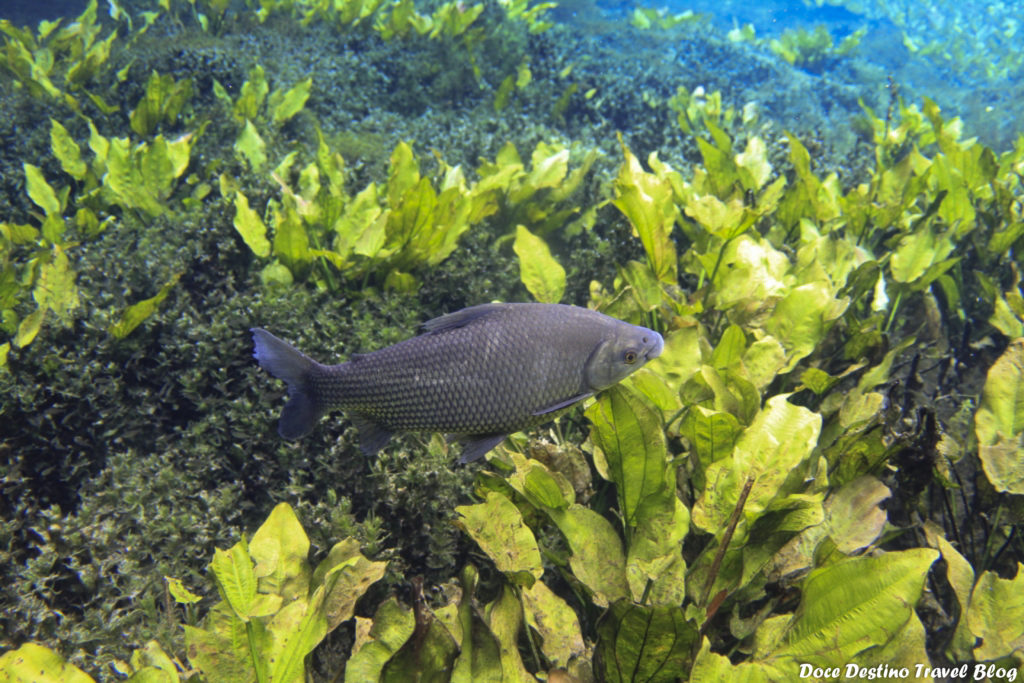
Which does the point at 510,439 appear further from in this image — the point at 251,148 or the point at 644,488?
the point at 251,148

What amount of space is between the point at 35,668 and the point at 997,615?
3.23 meters

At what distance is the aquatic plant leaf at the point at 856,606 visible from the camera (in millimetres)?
1678

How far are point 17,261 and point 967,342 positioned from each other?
679 centimetres

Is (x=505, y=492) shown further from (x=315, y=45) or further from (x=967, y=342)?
(x=315, y=45)

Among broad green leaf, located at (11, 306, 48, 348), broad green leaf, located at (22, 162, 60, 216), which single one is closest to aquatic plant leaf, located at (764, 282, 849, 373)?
broad green leaf, located at (11, 306, 48, 348)

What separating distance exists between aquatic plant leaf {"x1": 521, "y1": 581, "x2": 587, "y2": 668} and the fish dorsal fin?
1.01m

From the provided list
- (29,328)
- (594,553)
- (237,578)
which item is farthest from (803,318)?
(29,328)

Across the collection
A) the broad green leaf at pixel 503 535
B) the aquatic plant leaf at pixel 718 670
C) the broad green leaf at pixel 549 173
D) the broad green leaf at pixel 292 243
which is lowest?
the aquatic plant leaf at pixel 718 670

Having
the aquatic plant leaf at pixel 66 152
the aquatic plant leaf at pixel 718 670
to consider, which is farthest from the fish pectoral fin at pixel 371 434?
the aquatic plant leaf at pixel 66 152

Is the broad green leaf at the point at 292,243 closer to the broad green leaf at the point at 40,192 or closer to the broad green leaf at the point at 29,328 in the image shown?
the broad green leaf at the point at 29,328

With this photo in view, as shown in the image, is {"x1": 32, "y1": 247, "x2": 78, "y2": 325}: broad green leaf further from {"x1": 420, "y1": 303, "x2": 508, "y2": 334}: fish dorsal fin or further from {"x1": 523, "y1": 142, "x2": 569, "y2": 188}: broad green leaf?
{"x1": 523, "y1": 142, "x2": 569, "y2": 188}: broad green leaf

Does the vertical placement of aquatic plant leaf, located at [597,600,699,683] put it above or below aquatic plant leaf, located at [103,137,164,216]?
below

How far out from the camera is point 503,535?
198 cm

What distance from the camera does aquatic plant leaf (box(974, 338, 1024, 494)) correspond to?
92.3 inches
